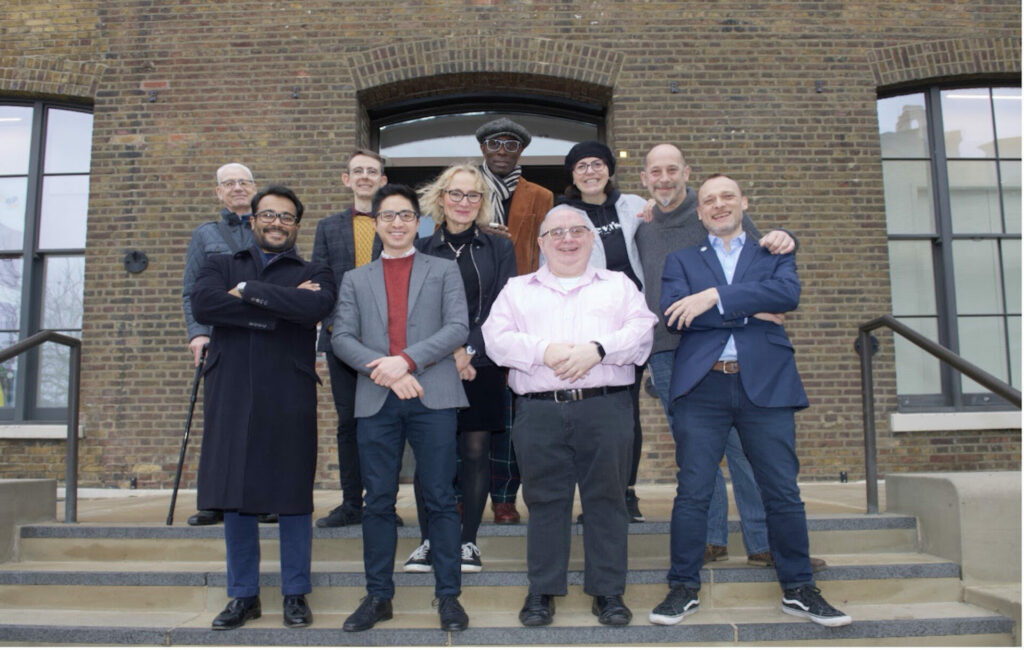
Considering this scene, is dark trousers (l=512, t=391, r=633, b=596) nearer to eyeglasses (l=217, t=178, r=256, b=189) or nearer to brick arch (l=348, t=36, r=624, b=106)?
eyeglasses (l=217, t=178, r=256, b=189)

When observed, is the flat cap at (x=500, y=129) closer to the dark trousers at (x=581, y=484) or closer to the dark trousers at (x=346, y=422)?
the dark trousers at (x=346, y=422)

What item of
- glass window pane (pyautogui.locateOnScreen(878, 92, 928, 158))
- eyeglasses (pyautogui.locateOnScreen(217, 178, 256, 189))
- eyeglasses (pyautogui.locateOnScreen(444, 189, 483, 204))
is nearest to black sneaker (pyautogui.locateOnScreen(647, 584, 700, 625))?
eyeglasses (pyautogui.locateOnScreen(444, 189, 483, 204))

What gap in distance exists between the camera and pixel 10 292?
21.8 ft

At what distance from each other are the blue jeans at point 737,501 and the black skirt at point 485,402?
765 mm

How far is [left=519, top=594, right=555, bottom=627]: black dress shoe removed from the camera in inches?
120

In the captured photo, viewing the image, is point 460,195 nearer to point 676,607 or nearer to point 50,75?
point 676,607

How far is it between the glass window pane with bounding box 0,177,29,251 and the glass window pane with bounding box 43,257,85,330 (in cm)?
36

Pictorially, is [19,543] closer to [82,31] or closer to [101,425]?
[101,425]

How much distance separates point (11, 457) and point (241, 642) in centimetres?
422

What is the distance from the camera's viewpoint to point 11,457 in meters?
6.13

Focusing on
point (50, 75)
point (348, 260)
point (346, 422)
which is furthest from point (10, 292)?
point (346, 422)

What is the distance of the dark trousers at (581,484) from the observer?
10.0 feet

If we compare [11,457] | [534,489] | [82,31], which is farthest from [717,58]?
[11,457]

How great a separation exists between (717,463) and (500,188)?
66.8 inches
